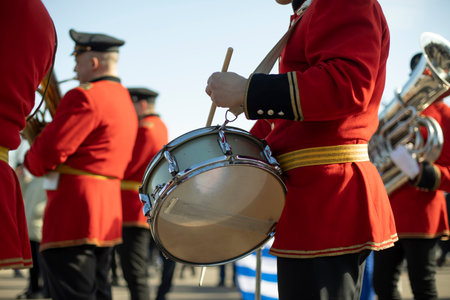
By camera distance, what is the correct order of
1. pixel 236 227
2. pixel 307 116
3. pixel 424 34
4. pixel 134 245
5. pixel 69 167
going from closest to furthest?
pixel 307 116
pixel 236 227
pixel 69 167
pixel 424 34
pixel 134 245

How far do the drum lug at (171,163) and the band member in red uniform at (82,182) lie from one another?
→ 1.74 m

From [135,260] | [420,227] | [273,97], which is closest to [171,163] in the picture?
[273,97]

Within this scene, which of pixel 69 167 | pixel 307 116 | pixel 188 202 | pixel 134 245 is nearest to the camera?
pixel 307 116

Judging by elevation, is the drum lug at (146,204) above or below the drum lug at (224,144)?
below

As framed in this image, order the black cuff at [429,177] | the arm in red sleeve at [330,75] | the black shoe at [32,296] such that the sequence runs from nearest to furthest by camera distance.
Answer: the arm in red sleeve at [330,75], the black cuff at [429,177], the black shoe at [32,296]

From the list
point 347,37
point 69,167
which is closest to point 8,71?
point 347,37

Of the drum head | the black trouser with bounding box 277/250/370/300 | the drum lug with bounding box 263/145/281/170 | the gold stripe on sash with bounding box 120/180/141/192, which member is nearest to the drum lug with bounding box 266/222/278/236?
the drum head

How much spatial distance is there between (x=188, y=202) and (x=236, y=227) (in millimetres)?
231

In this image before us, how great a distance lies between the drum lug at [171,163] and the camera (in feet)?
5.28

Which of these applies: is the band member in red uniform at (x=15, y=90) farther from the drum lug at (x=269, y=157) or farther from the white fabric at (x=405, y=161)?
the white fabric at (x=405, y=161)

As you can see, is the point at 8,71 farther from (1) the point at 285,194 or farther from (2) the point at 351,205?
(2) the point at 351,205

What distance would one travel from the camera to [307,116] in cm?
158

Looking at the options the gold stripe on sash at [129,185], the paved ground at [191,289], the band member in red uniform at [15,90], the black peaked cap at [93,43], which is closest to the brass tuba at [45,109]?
the black peaked cap at [93,43]

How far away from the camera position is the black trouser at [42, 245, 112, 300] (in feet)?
10.2
